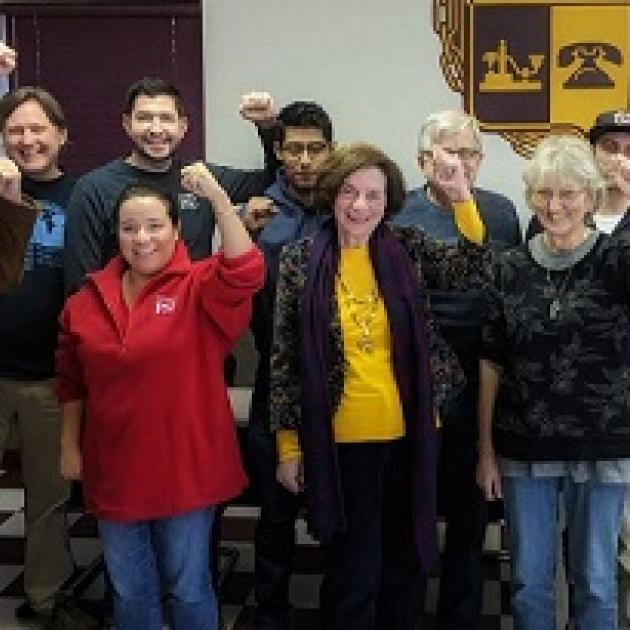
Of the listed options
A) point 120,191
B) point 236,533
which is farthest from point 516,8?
point 236,533

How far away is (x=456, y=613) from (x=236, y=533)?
4.71 ft

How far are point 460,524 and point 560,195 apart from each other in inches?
39.6

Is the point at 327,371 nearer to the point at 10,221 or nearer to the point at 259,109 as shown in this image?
the point at 10,221

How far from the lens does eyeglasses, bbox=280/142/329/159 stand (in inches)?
119

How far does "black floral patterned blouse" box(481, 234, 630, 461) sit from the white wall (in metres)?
1.68

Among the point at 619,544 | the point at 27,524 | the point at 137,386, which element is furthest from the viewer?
the point at 27,524

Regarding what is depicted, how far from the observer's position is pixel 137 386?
244cm

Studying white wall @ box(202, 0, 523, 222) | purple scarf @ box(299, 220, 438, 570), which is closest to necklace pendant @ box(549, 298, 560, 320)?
purple scarf @ box(299, 220, 438, 570)

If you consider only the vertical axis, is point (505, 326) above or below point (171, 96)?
below

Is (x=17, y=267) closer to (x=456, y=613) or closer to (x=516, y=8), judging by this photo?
(x=456, y=613)

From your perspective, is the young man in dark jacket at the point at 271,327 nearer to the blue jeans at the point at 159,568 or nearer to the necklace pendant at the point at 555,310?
the blue jeans at the point at 159,568

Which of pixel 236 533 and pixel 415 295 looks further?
pixel 236 533

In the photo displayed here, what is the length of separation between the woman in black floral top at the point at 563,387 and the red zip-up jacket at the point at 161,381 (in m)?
0.66

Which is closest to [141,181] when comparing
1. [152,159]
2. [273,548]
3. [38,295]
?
[152,159]
